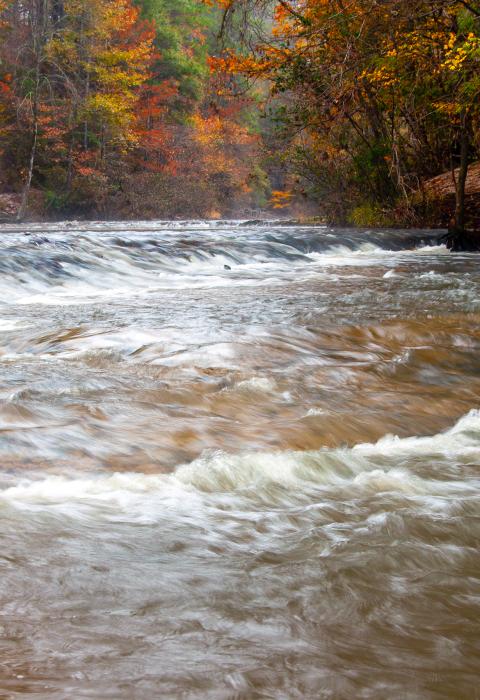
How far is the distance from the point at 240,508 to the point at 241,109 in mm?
44314

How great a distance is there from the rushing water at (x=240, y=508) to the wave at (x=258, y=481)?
11mm

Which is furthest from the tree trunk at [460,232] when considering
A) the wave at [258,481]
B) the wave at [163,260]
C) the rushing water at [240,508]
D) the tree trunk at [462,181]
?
the wave at [258,481]

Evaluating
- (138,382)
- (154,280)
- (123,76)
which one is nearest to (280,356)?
(138,382)

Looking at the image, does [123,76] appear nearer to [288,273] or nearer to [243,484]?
[288,273]

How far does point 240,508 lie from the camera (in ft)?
9.41

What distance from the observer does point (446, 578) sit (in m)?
2.32

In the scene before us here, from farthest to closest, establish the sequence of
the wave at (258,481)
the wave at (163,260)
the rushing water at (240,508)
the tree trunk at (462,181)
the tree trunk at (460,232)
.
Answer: the tree trunk at (460,232) → the tree trunk at (462,181) → the wave at (163,260) → the wave at (258,481) → the rushing water at (240,508)

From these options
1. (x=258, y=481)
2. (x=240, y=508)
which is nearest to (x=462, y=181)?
(x=258, y=481)

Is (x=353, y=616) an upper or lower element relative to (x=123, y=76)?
lower

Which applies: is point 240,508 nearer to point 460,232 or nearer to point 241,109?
point 460,232

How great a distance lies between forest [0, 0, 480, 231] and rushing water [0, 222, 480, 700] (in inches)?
251

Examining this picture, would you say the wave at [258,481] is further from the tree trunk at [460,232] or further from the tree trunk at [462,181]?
the tree trunk at [460,232]

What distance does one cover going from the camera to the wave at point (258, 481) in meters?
2.85

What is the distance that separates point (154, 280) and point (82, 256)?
159cm
